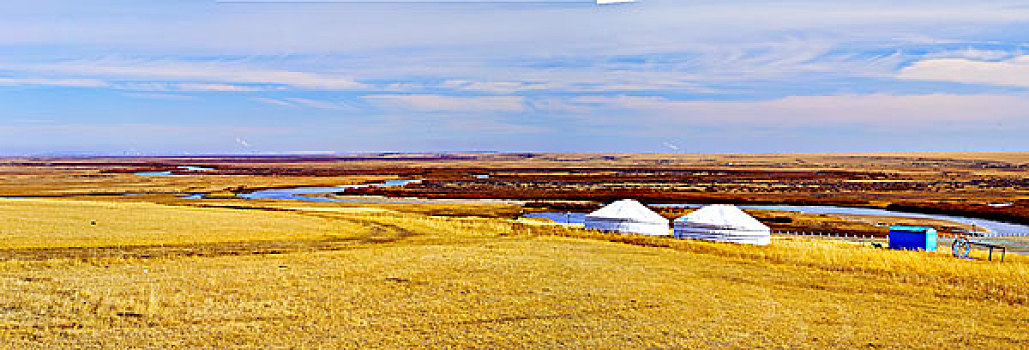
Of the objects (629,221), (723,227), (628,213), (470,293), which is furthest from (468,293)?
(628,213)

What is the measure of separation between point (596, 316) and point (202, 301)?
9269 millimetres

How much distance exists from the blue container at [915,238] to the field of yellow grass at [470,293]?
6.31m

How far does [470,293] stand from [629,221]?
78.0 ft

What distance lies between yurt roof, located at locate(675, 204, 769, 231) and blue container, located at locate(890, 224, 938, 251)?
7786mm

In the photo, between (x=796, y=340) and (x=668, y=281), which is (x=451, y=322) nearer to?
(x=796, y=340)

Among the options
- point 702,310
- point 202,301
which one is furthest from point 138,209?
point 702,310

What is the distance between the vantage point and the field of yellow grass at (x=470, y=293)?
1636cm

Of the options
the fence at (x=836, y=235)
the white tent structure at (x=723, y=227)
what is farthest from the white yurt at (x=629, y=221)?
the fence at (x=836, y=235)

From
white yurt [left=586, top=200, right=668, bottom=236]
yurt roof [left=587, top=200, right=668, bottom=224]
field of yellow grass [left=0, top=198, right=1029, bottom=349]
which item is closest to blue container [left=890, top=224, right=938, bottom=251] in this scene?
field of yellow grass [left=0, top=198, right=1029, bottom=349]

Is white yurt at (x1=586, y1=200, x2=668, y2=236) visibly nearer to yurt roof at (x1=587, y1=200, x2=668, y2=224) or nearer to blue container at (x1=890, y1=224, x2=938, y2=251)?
yurt roof at (x1=587, y1=200, x2=668, y2=224)

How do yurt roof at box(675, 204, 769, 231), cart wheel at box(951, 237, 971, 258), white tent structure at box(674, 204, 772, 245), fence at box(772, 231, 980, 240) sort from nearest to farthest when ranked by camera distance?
1. cart wheel at box(951, 237, 971, 258)
2. white tent structure at box(674, 204, 772, 245)
3. yurt roof at box(675, 204, 769, 231)
4. fence at box(772, 231, 980, 240)

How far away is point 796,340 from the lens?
1655 cm

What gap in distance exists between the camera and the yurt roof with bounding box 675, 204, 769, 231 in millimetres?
40469

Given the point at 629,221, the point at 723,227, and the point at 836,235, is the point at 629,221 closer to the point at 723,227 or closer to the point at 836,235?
the point at 723,227
